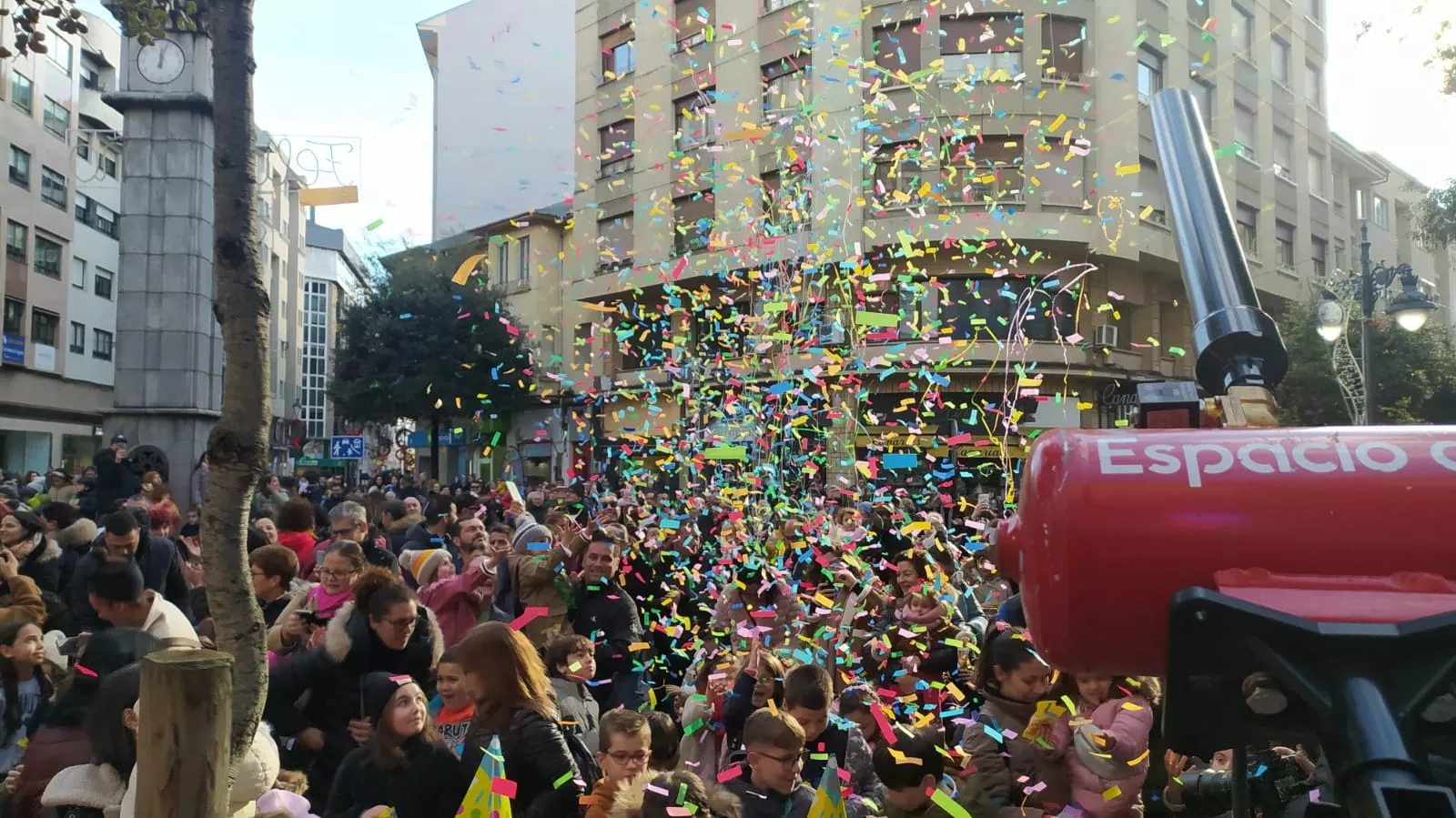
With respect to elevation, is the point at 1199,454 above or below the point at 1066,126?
below

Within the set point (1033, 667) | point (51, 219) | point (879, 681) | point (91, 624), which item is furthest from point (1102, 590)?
point (51, 219)

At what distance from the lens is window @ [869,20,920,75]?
22.5 m

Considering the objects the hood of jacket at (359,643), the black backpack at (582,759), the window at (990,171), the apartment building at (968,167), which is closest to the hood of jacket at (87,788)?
the hood of jacket at (359,643)

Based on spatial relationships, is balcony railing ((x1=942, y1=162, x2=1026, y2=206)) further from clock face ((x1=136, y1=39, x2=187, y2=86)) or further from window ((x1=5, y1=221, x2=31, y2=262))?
window ((x1=5, y1=221, x2=31, y2=262))

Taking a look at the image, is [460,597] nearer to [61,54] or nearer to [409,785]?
[409,785]

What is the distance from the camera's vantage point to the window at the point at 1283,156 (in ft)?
93.6

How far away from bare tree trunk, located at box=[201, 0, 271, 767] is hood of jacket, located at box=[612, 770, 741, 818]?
1.26m

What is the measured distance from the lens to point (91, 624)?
19.1 feet

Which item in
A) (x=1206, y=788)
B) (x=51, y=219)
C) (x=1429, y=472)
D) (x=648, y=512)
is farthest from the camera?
(x=51, y=219)

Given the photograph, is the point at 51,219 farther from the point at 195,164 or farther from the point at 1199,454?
the point at 1199,454

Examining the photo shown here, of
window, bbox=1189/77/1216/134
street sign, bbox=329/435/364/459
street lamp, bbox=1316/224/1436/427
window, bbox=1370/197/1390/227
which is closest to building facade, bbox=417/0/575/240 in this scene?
street sign, bbox=329/435/364/459

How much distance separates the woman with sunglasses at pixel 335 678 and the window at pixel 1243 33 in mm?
28211

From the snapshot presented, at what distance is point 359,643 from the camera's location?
474 centimetres

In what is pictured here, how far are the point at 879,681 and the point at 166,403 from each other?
614 inches
